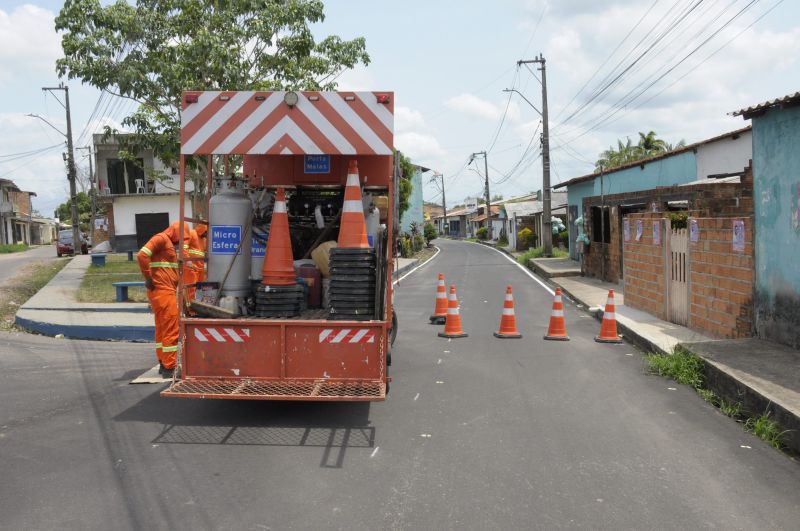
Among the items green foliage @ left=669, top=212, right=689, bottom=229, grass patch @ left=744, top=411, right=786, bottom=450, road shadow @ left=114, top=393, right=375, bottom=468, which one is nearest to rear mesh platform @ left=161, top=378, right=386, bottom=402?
road shadow @ left=114, top=393, right=375, bottom=468

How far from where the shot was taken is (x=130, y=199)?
41.7 m

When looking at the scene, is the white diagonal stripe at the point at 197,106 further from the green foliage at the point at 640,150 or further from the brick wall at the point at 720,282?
the green foliage at the point at 640,150

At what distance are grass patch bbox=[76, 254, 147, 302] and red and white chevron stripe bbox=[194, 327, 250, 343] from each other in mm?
9306

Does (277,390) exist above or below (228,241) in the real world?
below

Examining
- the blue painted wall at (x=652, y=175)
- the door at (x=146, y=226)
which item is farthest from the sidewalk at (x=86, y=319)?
the door at (x=146, y=226)

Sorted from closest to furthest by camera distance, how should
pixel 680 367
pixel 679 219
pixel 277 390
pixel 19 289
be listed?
1. pixel 277 390
2. pixel 680 367
3. pixel 679 219
4. pixel 19 289

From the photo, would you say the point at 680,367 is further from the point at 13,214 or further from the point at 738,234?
the point at 13,214

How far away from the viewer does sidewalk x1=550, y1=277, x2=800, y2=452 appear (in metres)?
5.63

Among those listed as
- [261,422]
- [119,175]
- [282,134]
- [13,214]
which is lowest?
[261,422]

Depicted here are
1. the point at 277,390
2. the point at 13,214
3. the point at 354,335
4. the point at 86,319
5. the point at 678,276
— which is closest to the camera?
the point at 277,390

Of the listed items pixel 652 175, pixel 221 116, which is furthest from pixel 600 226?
pixel 221 116

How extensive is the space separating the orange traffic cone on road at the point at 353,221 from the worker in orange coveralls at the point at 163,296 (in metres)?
2.09

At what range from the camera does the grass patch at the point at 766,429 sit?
17.8ft

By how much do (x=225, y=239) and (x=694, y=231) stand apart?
7.06 metres
